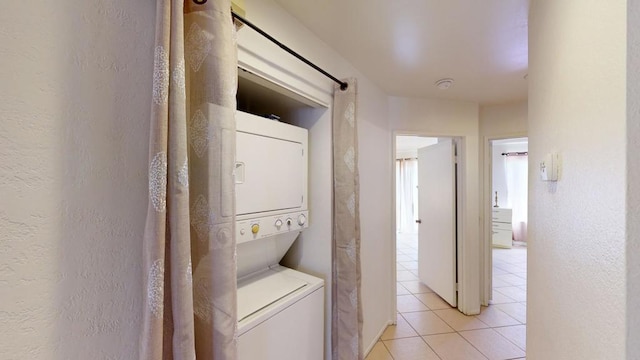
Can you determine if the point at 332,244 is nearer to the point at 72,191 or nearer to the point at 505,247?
the point at 72,191

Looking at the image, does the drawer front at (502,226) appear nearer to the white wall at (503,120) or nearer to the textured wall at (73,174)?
the white wall at (503,120)

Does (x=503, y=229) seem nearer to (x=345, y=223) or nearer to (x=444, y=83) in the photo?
Answer: (x=444, y=83)

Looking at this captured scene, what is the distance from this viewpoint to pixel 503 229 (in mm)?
5496

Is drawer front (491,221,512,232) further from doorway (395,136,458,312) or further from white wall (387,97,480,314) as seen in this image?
white wall (387,97,480,314)

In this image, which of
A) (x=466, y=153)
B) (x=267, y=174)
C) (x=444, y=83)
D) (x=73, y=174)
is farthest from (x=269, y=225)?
(x=466, y=153)

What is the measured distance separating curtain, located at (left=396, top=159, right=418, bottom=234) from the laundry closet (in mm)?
5536

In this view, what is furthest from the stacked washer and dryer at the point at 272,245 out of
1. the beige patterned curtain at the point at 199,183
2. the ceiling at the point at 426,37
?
the ceiling at the point at 426,37

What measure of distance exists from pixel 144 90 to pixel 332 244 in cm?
132

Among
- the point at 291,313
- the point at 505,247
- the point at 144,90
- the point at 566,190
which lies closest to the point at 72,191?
the point at 144,90

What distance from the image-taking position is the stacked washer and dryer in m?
1.22

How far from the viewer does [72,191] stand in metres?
0.63

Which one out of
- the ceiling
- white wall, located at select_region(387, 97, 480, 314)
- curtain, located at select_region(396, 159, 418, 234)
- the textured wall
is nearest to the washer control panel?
the textured wall

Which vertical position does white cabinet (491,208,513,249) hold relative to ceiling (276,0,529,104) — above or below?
below

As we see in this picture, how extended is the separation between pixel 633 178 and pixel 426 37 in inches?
53.4
